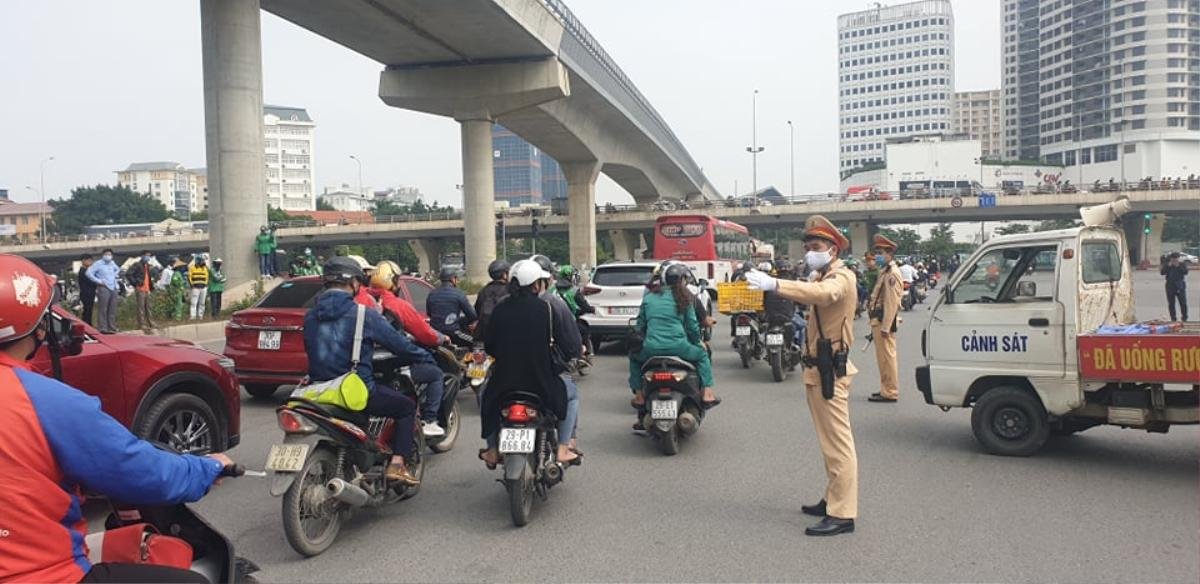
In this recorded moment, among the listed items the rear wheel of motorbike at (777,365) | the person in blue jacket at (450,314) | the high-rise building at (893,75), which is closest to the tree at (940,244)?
the high-rise building at (893,75)

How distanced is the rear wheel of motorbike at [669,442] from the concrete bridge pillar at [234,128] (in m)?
16.8

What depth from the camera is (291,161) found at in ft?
497

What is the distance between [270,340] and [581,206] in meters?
41.6

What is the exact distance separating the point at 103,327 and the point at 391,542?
46.5 feet

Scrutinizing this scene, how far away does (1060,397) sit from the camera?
6512 mm

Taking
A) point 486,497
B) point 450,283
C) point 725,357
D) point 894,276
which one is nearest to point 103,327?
point 450,283

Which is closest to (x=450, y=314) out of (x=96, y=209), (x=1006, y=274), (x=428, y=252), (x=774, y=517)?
(x=774, y=517)

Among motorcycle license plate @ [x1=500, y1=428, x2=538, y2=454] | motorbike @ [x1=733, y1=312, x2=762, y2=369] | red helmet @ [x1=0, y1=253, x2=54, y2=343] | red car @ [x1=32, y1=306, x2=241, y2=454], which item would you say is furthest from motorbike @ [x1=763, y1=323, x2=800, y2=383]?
red helmet @ [x1=0, y1=253, x2=54, y2=343]

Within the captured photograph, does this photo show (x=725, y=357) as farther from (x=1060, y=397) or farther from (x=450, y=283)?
(x=1060, y=397)

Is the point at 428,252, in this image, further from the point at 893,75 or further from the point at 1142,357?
the point at 893,75

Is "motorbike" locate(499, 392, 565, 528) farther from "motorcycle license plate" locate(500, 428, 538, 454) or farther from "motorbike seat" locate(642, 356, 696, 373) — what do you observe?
"motorbike seat" locate(642, 356, 696, 373)

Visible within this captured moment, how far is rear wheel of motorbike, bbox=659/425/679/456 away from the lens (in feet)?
23.1

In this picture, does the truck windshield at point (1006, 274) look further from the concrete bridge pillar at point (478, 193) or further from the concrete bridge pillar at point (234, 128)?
the concrete bridge pillar at point (478, 193)

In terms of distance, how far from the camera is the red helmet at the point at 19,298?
2.25 meters
